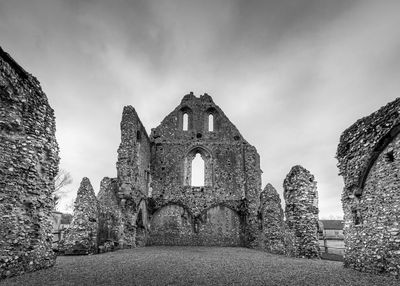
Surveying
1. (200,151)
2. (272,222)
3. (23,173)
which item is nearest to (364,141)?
(272,222)

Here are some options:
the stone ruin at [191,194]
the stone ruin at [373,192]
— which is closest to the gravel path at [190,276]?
the stone ruin at [373,192]

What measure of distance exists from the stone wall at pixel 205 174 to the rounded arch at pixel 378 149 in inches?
421

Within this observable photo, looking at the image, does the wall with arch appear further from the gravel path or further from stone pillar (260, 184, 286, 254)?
the gravel path

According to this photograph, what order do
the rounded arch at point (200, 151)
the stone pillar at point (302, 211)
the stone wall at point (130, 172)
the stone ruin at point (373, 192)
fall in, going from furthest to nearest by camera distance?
the rounded arch at point (200, 151) < the stone wall at point (130, 172) < the stone pillar at point (302, 211) < the stone ruin at point (373, 192)

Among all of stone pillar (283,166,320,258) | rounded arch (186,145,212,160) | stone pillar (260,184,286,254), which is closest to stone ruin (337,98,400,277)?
stone pillar (283,166,320,258)

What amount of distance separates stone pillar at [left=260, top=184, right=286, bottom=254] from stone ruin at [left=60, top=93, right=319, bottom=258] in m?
0.05

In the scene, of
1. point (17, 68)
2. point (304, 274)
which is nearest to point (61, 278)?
point (17, 68)

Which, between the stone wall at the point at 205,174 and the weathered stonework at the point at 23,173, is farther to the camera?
the stone wall at the point at 205,174

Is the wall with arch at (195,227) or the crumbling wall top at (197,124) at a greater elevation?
the crumbling wall top at (197,124)

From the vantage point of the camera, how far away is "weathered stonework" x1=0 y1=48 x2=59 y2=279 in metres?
6.95

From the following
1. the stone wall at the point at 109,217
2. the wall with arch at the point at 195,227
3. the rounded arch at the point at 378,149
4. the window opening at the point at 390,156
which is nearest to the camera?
the rounded arch at the point at 378,149

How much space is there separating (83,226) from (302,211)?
31.4ft

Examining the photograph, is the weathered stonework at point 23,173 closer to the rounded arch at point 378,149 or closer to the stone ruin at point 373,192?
the stone ruin at point 373,192

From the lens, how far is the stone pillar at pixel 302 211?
40.6 ft
